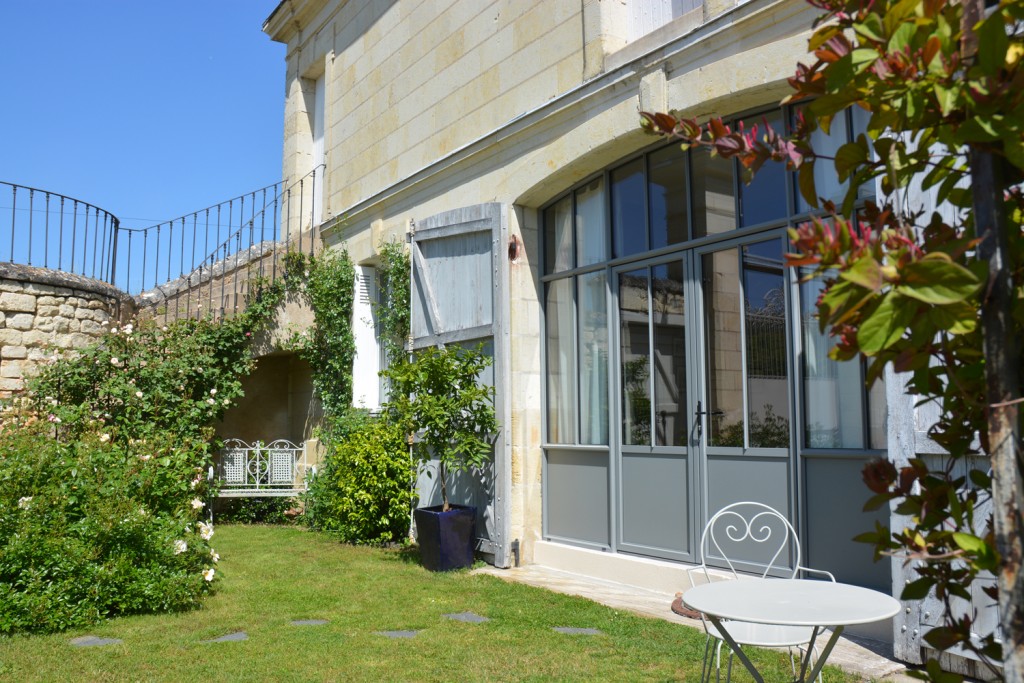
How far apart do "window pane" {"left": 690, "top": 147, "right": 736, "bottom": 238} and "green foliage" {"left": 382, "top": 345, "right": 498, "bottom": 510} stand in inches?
74.6

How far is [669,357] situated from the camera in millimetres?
5691

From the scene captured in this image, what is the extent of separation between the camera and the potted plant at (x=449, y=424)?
20.6ft

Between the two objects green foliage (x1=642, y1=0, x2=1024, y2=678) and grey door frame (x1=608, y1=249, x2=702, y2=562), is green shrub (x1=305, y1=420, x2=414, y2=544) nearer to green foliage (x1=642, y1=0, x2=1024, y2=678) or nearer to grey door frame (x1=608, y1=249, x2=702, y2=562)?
grey door frame (x1=608, y1=249, x2=702, y2=562)

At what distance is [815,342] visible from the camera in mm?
4773

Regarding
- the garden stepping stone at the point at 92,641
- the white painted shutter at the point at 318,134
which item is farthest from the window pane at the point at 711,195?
the white painted shutter at the point at 318,134

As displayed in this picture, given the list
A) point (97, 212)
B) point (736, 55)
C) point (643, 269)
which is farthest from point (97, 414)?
point (736, 55)

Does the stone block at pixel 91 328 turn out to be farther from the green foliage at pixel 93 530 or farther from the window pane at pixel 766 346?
the window pane at pixel 766 346

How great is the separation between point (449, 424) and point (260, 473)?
3.52 meters

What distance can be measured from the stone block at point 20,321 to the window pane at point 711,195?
632 cm

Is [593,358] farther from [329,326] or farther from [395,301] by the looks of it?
[329,326]

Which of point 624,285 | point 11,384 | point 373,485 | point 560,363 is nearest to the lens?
point 624,285

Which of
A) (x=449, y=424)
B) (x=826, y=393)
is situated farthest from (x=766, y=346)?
(x=449, y=424)

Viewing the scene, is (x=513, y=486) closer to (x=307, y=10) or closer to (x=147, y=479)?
(x=147, y=479)

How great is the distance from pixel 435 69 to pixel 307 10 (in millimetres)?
3402
